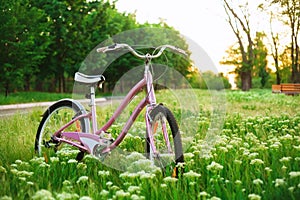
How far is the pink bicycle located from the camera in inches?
148

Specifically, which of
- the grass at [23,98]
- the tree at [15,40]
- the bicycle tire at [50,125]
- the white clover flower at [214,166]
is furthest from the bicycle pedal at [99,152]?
the tree at [15,40]

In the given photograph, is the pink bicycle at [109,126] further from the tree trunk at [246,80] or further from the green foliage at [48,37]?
the tree trunk at [246,80]

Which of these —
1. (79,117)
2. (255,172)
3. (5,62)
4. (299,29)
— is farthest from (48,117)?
(299,29)

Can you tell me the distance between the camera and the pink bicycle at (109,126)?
375 cm

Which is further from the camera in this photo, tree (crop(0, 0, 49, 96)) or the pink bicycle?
tree (crop(0, 0, 49, 96))

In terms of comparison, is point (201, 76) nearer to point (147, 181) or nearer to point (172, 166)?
point (172, 166)

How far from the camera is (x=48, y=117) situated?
505 centimetres

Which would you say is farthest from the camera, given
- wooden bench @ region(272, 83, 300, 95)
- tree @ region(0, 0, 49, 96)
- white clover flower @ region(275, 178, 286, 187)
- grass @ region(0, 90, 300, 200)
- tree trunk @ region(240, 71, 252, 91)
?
tree trunk @ region(240, 71, 252, 91)

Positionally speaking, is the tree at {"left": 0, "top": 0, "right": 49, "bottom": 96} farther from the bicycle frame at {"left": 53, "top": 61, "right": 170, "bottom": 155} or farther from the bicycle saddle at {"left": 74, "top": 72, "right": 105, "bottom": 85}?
the bicycle saddle at {"left": 74, "top": 72, "right": 105, "bottom": 85}

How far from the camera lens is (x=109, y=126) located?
4371 millimetres

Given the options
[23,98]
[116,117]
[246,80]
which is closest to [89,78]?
[116,117]

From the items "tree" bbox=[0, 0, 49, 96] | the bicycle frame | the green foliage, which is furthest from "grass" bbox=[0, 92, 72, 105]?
the bicycle frame

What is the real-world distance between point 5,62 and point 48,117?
14307 millimetres

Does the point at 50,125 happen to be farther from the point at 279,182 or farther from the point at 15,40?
the point at 15,40
